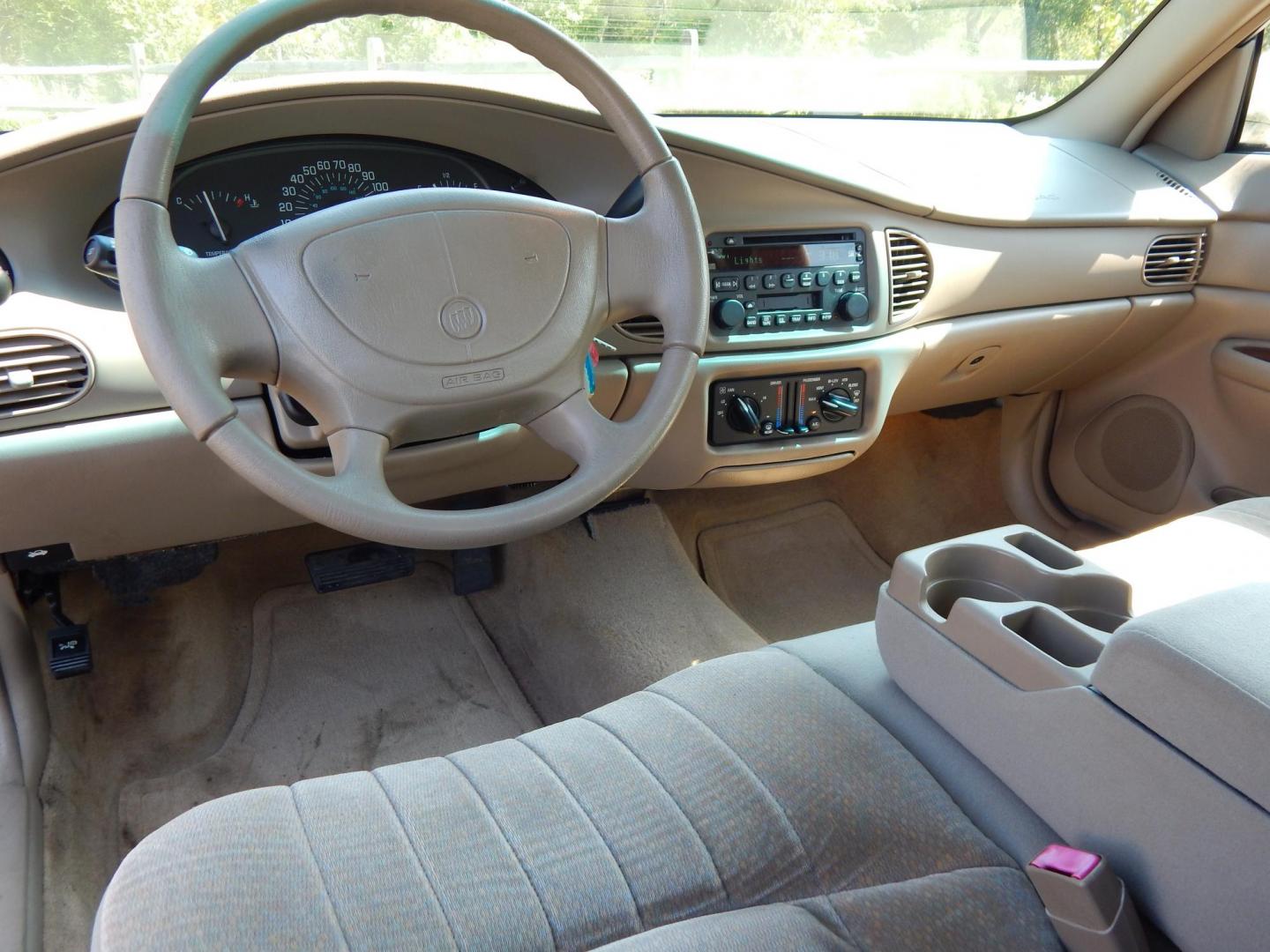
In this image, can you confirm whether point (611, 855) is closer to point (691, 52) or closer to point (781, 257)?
point (781, 257)

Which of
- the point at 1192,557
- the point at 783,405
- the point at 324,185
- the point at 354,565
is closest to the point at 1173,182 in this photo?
the point at 783,405

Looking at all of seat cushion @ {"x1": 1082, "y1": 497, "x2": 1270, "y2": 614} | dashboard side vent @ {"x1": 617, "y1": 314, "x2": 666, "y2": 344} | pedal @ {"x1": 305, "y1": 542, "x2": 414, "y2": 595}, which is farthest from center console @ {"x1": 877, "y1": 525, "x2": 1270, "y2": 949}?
pedal @ {"x1": 305, "y1": 542, "x2": 414, "y2": 595}

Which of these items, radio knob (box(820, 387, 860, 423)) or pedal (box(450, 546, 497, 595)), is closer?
radio knob (box(820, 387, 860, 423))

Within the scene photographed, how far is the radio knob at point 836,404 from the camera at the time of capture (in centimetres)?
178

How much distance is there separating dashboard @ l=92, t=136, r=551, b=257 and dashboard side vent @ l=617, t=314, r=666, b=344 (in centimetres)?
24

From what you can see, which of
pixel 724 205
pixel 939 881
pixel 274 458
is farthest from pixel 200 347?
pixel 724 205

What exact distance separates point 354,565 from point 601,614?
48cm

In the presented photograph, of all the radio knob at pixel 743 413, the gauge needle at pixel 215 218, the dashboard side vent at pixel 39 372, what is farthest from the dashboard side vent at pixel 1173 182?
the dashboard side vent at pixel 39 372

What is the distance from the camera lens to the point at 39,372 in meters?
1.27

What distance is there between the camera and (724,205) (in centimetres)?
163

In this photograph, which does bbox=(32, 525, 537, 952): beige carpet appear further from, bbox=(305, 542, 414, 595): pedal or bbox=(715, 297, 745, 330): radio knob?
bbox=(715, 297, 745, 330): radio knob

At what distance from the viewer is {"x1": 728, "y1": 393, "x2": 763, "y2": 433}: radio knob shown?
1741 millimetres

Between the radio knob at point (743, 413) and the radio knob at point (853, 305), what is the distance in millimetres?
209

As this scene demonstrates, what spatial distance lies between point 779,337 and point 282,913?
3.97 ft
